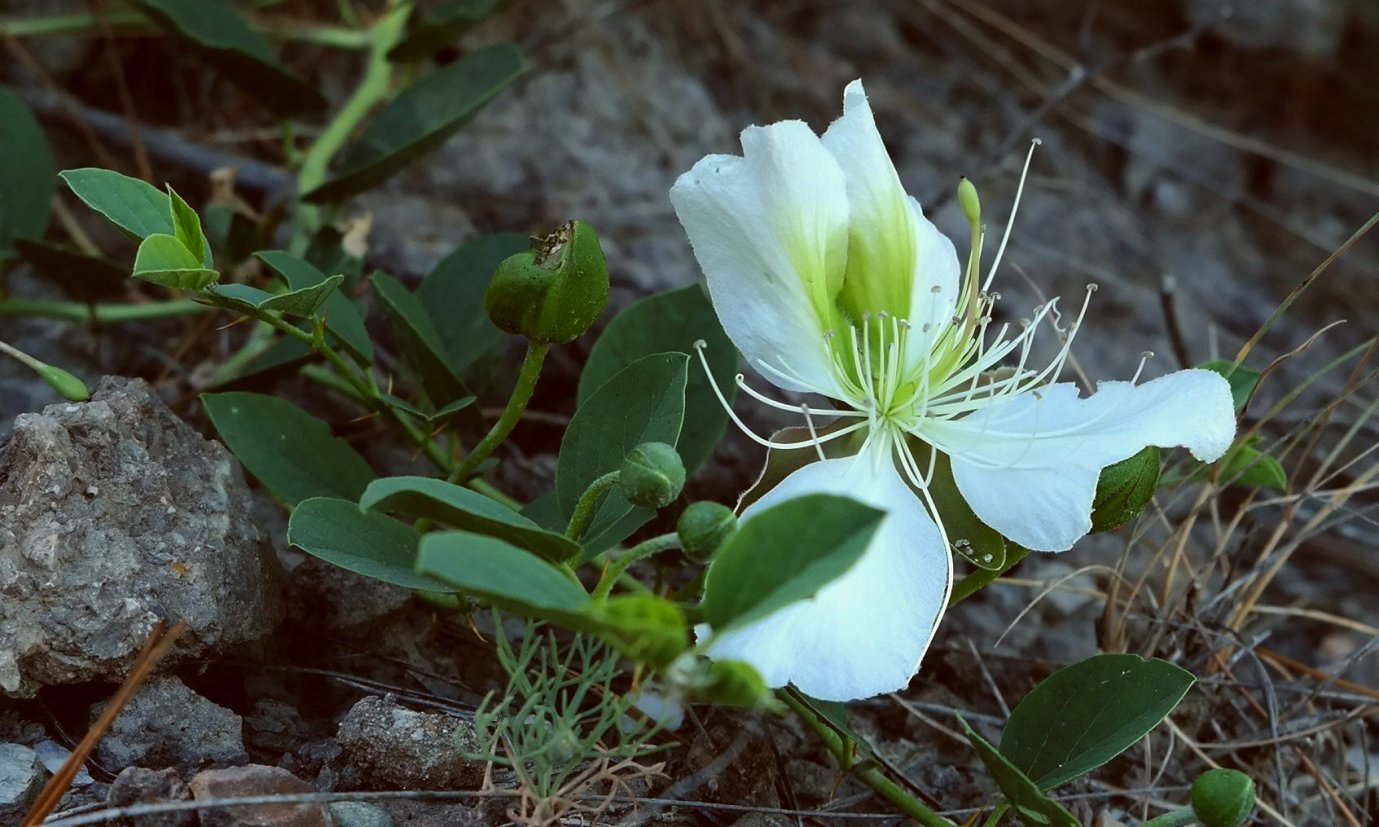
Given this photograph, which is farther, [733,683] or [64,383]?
[64,383]

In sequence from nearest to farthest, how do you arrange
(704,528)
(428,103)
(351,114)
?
(704,528)
(428,103)
(351,114)

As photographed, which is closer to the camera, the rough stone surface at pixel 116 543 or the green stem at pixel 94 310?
the rough stone surface at pixel 116 543

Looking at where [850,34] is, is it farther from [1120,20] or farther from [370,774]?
[370,774]

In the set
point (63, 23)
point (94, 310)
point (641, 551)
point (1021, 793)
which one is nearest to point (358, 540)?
point (641, 551)

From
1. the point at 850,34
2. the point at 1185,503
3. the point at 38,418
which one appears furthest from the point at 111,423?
the point at 850,34

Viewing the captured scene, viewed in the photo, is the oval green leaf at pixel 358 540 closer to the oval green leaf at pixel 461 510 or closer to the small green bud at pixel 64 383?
the oval green leaf at pixel 461 510

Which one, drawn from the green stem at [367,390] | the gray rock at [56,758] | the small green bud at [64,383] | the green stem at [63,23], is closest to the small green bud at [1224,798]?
the green stem at [367,390]

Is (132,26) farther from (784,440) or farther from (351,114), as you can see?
(784,440)
